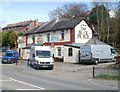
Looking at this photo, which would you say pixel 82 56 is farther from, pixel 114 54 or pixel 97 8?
pixel 97 8

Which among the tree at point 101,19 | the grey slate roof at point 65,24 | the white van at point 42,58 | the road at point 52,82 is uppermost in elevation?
the tree at point 101,19

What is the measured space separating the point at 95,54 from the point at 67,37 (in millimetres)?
11138

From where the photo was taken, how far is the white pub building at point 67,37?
5591 cm

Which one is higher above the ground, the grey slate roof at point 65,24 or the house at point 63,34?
the grey slate roof at point 65,24

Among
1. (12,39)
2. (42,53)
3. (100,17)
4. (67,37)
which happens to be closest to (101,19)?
(100,17)

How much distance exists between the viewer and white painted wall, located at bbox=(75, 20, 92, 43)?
2334 inches

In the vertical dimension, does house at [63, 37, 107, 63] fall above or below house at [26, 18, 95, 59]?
below

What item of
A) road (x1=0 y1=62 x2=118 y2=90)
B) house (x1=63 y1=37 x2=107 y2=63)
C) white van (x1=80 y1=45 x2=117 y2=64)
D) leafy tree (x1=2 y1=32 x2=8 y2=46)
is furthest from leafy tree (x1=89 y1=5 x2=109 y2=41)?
road (x1=0 y1=62 x2=118 y2=90)

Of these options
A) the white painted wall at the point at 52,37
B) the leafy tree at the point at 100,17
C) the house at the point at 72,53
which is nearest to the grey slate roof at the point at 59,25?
the white painted wall at the point at 52,37

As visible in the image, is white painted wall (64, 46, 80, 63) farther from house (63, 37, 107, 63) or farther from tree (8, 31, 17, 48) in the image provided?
tree (8, 31, 17, 48)

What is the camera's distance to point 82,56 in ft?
165

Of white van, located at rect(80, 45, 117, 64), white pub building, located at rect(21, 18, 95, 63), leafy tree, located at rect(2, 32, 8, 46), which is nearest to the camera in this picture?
white van, located at rect(80, 45, 117, 64)

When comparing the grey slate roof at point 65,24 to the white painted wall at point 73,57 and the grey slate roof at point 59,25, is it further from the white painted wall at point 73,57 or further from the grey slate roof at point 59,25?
the white painted wall at point 73,57

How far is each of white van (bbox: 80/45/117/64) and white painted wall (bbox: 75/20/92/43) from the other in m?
8.81
